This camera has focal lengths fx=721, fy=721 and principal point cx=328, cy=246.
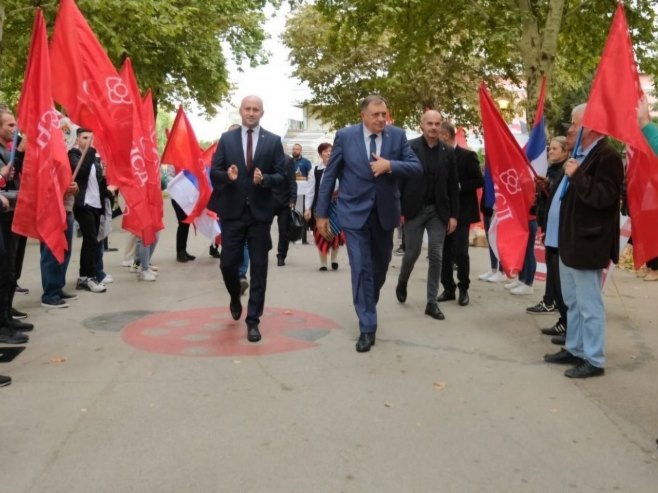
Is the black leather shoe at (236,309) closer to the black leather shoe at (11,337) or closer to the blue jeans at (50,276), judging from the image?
the black leather shoe at (11,337)

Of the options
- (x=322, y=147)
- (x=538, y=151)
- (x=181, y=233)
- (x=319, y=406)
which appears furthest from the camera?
(x=181, y=233)

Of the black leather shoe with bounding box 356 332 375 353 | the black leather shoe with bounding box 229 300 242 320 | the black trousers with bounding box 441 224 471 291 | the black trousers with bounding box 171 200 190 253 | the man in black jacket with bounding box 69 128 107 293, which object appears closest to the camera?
the black leather shoe with bounding box 356 332 375 353

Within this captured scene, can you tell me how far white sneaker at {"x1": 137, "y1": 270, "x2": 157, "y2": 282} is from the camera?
952cm

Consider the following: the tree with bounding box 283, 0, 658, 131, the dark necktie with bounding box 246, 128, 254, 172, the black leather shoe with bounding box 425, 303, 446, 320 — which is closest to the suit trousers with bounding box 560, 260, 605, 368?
the black leather shoe with bounding box 425, 303, 446, 320

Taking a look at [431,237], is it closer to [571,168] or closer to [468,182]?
[468,182]

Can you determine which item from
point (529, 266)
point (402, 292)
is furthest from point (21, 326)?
point (529, 266)

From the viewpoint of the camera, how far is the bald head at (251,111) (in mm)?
6125

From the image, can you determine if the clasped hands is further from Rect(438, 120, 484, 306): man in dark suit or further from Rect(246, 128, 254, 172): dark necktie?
Rect(438, 120, 484, 306): man in dark suit

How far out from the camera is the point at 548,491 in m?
3.31

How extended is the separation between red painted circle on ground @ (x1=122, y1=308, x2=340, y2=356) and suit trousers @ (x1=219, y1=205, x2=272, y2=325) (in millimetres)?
307

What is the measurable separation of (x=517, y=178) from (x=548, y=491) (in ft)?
14.3

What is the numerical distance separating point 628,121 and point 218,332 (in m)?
3.76

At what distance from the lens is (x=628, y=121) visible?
4.73 metres

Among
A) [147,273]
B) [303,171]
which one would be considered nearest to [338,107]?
[303,171]
